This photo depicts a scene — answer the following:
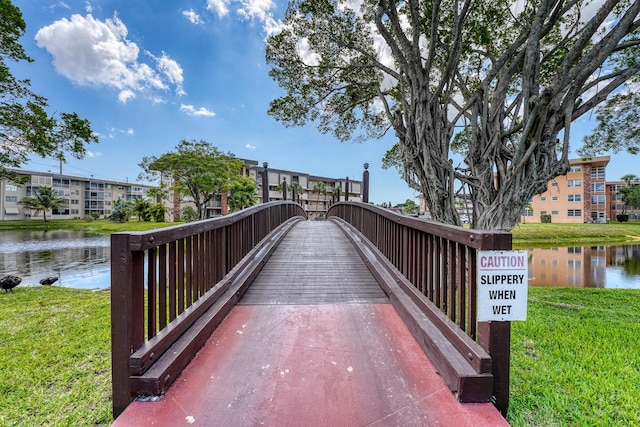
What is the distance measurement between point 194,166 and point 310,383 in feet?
85.4

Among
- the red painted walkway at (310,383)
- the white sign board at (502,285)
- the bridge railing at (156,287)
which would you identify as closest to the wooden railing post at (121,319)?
the bridge railing at (156,287)

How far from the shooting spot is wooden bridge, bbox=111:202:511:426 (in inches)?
57.6

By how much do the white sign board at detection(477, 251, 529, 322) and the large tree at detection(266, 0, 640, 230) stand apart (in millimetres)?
3950

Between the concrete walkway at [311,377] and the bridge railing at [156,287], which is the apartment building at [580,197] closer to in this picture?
the concrete walkway at [311,377]

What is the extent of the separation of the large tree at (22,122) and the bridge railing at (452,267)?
29.8ft

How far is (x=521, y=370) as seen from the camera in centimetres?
226

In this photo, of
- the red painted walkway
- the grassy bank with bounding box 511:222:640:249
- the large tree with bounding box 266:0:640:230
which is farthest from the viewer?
the grassy bank with bounding box 511:222:640:249

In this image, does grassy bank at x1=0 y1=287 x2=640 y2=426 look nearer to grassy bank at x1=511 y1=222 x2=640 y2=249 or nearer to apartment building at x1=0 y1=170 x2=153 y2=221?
grassy bank at x1=511 y1=222 x2=640 y2=249

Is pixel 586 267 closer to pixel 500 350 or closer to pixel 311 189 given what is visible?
pixel 500 350

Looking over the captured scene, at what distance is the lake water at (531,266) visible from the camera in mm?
10586

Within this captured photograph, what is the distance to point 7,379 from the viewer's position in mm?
2230

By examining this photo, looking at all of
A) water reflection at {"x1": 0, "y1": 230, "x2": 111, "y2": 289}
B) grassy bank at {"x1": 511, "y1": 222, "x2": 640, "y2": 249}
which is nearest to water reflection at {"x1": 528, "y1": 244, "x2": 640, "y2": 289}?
grassy bank at {"x1": 511, "y1": 222, "x2": 640, "y2": 249}

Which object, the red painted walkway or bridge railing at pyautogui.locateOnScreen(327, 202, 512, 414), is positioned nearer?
the red painted walkway

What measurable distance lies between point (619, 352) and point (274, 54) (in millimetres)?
8794
